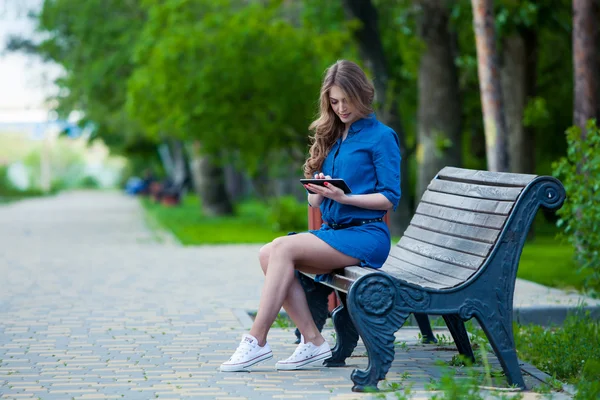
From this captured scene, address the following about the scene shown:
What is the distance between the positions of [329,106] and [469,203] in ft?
3.23

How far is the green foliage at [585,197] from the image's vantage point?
8500mm

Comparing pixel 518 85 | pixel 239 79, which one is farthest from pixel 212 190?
pixel 518 85

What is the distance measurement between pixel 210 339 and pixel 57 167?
99.2 m

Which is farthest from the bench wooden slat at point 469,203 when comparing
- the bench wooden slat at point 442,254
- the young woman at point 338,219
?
the young woman at point 338,219

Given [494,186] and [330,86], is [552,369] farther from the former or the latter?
[330,86]

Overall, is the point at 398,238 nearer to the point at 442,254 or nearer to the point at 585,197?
the point at 585,197

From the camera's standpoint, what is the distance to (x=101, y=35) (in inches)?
1048

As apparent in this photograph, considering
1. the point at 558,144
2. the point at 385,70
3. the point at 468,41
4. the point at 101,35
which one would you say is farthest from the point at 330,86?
the point at 101,35

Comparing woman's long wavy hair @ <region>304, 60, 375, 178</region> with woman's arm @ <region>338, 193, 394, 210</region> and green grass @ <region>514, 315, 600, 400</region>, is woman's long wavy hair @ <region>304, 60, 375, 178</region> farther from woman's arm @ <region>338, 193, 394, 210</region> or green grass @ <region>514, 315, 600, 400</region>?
green grass @ <region>514, 315, 600, 400</region>

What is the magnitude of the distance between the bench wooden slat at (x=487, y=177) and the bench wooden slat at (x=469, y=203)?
4.2 inches

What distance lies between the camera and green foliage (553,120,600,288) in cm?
850

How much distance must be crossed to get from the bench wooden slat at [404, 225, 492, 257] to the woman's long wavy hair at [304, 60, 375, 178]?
31.2 inches

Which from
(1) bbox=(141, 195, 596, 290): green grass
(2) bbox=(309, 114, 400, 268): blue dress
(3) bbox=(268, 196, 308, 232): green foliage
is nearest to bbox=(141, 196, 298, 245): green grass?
(1) bbox=(141, 195, 596, 290): green grass

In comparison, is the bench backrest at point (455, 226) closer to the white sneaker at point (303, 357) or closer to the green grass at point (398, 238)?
the white sneaker at point (303, 357)
